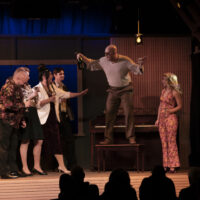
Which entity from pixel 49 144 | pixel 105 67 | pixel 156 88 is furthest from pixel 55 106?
pixel 156 88

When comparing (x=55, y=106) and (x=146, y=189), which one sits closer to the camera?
(x=146, y=189)

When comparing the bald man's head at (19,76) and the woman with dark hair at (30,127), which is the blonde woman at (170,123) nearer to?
the woman with dark hair at (30,127)

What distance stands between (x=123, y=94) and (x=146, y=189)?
3558mm

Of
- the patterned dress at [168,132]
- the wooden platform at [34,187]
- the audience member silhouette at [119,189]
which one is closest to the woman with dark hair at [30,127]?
the wooden platform at [34,187]

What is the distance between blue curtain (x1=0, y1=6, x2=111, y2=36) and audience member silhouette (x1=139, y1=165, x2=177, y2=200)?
454cm

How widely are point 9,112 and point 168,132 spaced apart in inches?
98.8

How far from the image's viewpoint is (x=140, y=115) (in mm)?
7730

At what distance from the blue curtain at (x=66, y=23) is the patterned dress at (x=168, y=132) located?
1.83 metres

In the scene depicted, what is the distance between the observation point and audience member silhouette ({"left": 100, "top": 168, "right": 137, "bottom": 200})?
3.59 meters

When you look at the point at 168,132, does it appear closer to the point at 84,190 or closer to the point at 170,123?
the point at 170,123

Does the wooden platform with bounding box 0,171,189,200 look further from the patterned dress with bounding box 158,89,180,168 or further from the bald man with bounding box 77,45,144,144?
the bald man with bounding box 77,45,144,144

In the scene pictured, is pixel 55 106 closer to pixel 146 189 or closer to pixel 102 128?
pixel 102 128

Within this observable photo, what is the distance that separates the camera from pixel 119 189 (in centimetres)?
364

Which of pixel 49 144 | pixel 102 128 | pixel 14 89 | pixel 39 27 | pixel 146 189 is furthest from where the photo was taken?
pixel 39 27
